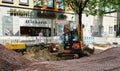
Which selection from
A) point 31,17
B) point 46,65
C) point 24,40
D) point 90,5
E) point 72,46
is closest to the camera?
point 46,65

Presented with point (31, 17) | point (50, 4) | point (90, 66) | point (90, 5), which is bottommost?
point (90, 66)

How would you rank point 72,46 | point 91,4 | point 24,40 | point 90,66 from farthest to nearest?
point 91,4
point 24,40
point 72,46
point 90,66

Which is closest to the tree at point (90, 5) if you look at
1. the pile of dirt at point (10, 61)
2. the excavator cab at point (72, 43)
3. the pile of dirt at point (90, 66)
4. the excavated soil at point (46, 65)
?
→ the excavator cab at point (72, 43)

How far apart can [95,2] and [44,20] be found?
34.9ft

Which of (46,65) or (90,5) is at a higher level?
(90,5)

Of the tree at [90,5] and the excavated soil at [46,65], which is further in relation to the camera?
the tree at [90,5]

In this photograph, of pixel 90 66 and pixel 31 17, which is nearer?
pixel 90 66

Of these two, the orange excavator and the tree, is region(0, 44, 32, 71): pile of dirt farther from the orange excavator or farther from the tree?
the tree

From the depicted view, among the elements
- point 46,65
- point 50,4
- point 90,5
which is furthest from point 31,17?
point 46,65

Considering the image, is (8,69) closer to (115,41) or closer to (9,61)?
(9,61)

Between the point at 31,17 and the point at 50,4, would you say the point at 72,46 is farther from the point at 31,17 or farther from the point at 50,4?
the point at 50,4

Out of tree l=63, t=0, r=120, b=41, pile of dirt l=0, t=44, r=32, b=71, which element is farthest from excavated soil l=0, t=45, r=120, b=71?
tree l=63, t=0, r=120, b=41

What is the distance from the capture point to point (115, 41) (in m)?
41.9

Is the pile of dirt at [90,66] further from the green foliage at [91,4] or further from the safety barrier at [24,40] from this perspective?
the green foliage at [91,4]
